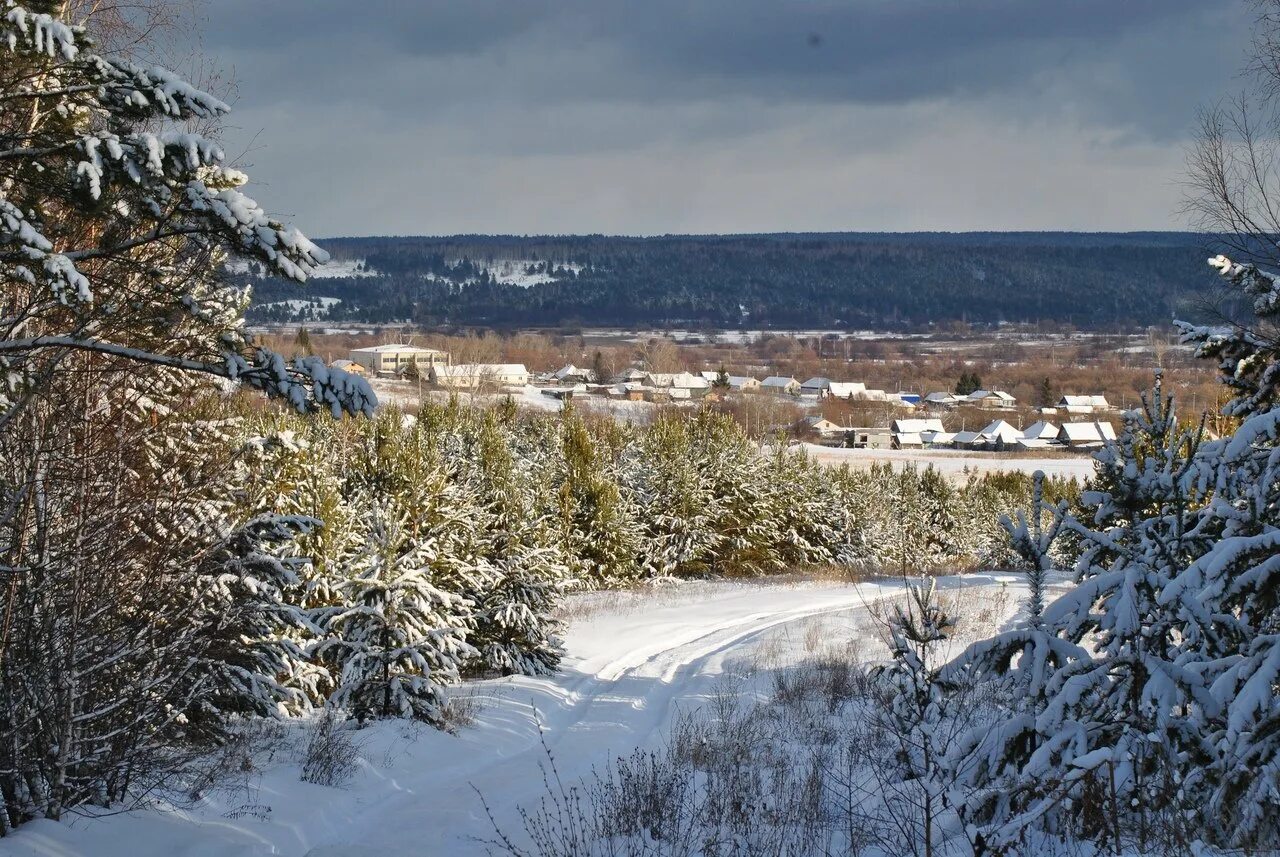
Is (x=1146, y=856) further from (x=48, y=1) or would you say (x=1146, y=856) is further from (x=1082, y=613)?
(x=48, y=1)

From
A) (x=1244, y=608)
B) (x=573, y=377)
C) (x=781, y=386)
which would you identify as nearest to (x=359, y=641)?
(x=1244, y=608)

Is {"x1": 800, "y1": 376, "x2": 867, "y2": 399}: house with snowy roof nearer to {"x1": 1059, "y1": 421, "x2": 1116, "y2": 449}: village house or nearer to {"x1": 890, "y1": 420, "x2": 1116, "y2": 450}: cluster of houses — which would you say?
{"x1": 890, "y1": 420, "x2": 1116, "y2": 450}: cluster of houses

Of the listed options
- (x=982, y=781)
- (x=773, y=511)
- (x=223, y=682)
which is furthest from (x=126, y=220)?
(x=773, y=511)

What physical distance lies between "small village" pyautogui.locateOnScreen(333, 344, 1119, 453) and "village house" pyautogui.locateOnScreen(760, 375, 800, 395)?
5.9 inches

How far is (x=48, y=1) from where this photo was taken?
6.63 meters

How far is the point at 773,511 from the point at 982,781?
33.2 m

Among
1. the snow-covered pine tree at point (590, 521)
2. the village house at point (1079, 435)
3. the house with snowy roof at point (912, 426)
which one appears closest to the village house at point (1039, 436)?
the village house at point (1079, 435)

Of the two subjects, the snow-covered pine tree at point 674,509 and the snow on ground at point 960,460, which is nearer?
the snow-covered pine tree at point 674,509

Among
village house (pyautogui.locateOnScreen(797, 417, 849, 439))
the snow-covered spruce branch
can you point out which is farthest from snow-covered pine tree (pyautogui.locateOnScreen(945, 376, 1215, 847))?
village house (pyautogui.locateOnScreen(797, 417, 849, 439))

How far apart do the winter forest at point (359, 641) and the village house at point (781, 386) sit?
138 meters

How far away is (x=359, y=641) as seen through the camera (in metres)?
12.5

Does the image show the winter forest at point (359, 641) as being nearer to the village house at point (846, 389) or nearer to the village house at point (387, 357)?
the village house at point (387, 357)

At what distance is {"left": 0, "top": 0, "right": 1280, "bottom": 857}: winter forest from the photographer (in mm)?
6148

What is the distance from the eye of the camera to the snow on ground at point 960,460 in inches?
3300
